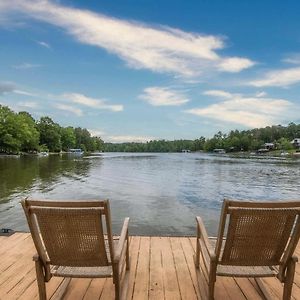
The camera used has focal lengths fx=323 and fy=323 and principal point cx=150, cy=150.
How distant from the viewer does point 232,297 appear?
11.5 feet

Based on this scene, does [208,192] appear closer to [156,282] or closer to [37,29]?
[156,282]

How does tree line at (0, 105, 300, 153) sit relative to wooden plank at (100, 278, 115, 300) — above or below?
above

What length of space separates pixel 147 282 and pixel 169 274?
1.20 feet

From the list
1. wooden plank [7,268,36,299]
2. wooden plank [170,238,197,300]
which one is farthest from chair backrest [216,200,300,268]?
wooden plank [7,268,36,299]

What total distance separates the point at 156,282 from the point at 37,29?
42691 mm

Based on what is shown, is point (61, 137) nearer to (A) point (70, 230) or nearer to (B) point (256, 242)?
(A) point (70, 230)

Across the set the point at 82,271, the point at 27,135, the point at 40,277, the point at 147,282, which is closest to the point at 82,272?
the point at 82,271

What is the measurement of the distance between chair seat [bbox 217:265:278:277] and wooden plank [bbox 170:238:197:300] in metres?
0.57

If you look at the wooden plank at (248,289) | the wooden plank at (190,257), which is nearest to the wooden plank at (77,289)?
the wooden plank at (190,257)

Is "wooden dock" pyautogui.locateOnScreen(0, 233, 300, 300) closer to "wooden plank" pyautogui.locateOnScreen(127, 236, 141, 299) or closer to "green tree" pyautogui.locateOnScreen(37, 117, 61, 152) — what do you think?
"wooden plank" pyautogui.locateOnScreen(127, 236, 141, 299)

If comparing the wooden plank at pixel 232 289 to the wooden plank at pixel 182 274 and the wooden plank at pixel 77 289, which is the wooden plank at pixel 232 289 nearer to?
the wooden plank at pixel 182 274

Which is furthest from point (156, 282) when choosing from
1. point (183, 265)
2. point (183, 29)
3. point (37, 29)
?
point (37, 29)

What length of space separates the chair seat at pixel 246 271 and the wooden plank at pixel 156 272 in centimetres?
79

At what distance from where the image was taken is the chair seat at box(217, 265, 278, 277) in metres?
3.18
